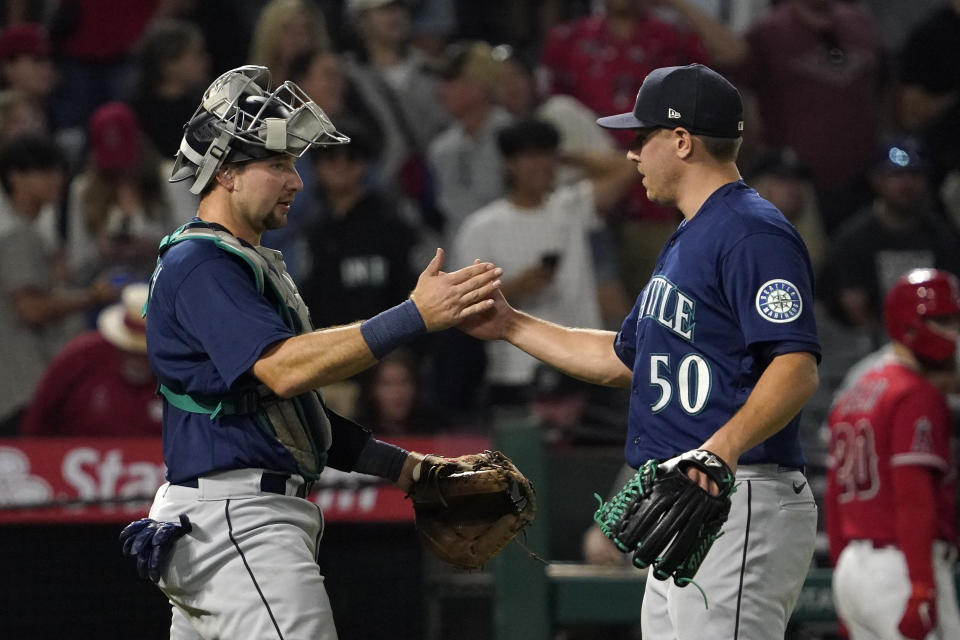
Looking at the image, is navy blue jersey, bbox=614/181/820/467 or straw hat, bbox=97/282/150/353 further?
straw hat, bbox=97/282/150/353

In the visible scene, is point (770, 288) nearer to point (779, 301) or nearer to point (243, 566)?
point (779, 301)

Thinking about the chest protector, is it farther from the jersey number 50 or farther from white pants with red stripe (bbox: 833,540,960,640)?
Answer: white pants with red stripe (bbox: 833,540,960,640)

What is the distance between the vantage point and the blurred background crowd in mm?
7672

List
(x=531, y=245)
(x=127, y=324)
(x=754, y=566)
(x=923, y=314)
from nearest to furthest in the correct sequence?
1. (x=754, y=566)
2. (x=923, y=314)
3. (x=127, y=324)
4. (x=531, y=245)

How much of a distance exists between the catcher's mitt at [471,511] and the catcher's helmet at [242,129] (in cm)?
97

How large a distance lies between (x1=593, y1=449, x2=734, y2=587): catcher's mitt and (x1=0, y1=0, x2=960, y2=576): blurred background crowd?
3289 mm

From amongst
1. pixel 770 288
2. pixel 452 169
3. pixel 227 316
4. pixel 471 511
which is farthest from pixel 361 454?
pixel 452 169

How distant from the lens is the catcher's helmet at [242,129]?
3.85 m

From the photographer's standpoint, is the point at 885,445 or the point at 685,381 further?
the point at 885,445

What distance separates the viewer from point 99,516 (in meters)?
6.69

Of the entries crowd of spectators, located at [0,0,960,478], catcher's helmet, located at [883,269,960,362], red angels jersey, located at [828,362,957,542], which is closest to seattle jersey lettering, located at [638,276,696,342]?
red angels jersey, located at [828,362,957,542]

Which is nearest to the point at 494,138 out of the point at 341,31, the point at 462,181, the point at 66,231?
the point at 462,181

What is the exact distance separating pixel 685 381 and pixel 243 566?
1184 millimetres

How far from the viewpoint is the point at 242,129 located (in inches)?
152
